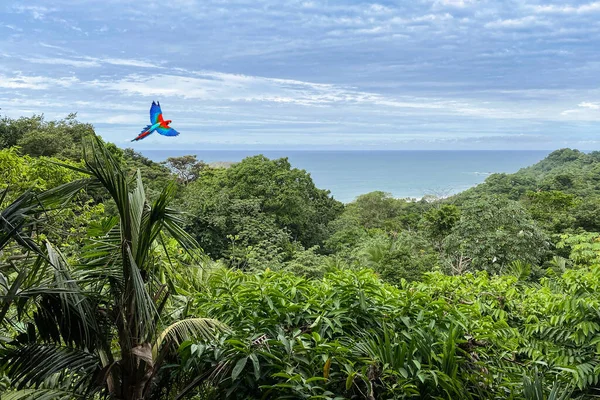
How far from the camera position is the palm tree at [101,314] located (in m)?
1.65

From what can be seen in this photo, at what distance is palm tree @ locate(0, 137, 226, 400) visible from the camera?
5.43 feet

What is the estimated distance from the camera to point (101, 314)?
183 cm

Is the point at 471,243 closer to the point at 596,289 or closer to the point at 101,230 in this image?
the point at 596,289

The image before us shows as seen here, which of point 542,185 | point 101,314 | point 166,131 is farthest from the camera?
point 542,185

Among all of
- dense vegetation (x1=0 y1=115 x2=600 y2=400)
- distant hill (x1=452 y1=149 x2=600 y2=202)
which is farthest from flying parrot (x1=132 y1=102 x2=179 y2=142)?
distant hill (x1=452 y1=149 x2=600 y2=202)

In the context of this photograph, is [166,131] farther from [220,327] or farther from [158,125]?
[220,327]

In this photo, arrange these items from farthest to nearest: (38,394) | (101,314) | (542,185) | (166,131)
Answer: (542,185)
(166,131)
(101,314)
(38,394)

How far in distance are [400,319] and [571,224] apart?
42.3 ft

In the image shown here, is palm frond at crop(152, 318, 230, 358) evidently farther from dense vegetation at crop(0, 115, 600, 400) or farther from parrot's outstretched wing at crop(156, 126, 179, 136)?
parrot's outstretched wing at crop(156, 126, 179, 136)

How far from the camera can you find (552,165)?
4356 cm

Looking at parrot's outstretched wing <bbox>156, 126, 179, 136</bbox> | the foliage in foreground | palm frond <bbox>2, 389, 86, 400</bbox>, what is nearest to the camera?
palm frond <bbox>2, 389, 86, 400</bbox>

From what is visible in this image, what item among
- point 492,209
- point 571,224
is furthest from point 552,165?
point 492,209

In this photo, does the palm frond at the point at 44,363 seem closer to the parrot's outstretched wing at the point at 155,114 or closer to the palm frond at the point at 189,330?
the palm frond at the point at 189,330

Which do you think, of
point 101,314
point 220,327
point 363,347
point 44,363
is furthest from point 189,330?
point 363,347
